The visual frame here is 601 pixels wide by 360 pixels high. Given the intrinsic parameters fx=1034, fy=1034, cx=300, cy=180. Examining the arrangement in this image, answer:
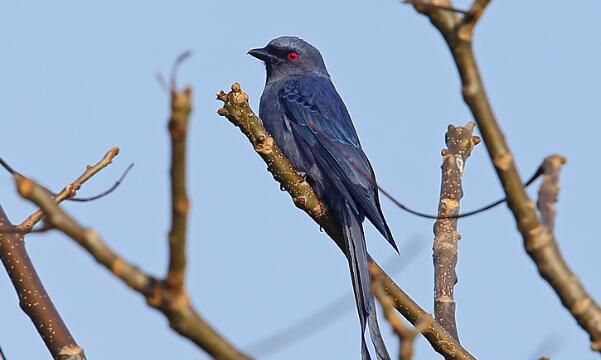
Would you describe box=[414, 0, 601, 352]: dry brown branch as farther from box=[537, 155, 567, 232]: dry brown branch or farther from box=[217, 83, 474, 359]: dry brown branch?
box=[217, 83, 474, 359]: dry brown branch

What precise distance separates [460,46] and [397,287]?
8.86 ft

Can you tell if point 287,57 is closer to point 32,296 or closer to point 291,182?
point 291,182

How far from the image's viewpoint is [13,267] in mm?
4125

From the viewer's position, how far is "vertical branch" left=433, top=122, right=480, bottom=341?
5242 millimetres

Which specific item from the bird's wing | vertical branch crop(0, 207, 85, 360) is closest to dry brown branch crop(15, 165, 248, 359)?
vertical branch crop(0, 207, 85, 360)

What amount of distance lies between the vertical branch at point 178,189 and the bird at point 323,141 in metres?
3.43

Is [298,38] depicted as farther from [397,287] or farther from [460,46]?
[460,46]

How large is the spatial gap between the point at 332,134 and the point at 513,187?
5.26 metres

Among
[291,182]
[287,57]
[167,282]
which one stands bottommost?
[167,282]

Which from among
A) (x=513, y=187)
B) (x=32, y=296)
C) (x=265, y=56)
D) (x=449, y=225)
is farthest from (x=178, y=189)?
(x=265, y=56)

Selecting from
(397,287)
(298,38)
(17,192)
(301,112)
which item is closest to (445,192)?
(397,287)

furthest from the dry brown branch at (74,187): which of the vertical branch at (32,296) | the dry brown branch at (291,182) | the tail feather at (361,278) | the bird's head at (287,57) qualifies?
the bird's head at (287,57)

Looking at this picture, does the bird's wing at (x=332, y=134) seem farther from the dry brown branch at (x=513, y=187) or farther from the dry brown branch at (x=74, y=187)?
the dry brown branch at (x=513, y=187)

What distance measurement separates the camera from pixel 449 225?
571cm
